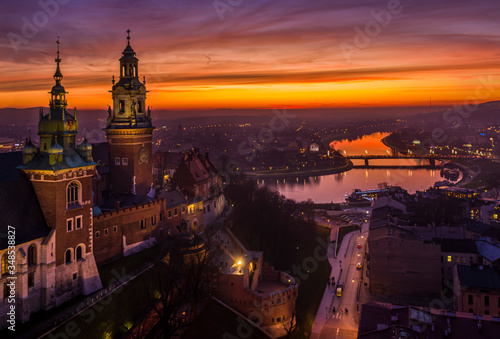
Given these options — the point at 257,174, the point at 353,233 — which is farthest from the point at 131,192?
the point at 257,174

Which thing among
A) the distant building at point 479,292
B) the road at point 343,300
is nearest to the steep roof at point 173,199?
the road at point 343,300

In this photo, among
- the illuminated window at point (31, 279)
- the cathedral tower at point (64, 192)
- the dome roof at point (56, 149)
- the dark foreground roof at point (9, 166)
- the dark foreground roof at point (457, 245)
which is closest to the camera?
the illuminated window at point (31, 279)

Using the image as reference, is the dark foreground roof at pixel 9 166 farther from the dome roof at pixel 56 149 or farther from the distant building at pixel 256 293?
the distant building at pixel 256 293

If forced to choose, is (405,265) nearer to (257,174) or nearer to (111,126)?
(111,126)

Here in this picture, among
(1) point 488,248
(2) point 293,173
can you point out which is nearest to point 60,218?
(1) point 488,248

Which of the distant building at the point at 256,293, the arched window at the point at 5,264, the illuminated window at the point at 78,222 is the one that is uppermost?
the illuminated window at the point at 78,222

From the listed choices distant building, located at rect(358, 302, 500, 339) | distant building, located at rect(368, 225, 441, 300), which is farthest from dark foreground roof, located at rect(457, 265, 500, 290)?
distant building, located at rect(358, 302, 500, 339)
